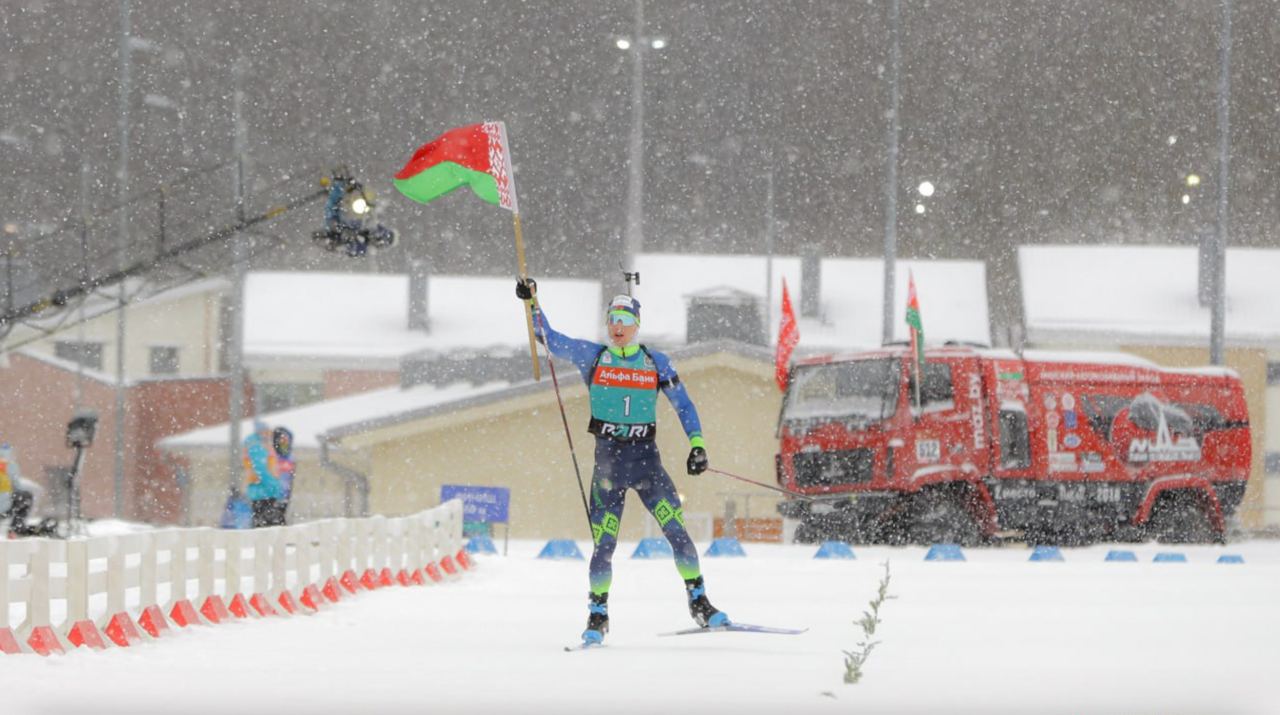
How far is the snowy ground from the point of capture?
7348 mm

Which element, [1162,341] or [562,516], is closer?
[562,516]

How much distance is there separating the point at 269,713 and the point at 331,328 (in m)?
47.4

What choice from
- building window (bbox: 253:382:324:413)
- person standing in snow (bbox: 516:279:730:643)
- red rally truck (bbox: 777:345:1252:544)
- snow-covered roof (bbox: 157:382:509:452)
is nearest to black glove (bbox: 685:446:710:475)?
person standing in snow (bbox: 516:279:730:643)

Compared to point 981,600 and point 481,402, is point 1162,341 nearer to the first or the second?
point 481,402

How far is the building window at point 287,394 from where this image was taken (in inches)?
2109

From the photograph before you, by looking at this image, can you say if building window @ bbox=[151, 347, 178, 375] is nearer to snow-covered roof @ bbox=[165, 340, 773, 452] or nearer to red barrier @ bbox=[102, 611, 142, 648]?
snow-covered roof @ bbox=[165, 340, 773, 452]

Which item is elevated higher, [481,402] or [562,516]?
[481,402]

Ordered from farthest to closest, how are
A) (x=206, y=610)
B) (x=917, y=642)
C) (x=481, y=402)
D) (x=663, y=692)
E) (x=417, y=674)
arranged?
(x=481, y=402) < (x=206, y=610) < (x=917, y=642) < (x=417, y=674) < (x=663, y=692)

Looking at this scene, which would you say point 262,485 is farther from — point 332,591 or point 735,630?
point 735,630

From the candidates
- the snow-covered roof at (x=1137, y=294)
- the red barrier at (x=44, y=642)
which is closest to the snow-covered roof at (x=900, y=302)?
the snow-covered roof at (x=1137, y=294)

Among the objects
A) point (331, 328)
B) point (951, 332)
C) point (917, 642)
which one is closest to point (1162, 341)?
point (951, 332)

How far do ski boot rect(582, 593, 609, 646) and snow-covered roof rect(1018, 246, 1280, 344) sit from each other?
34009 millimetres

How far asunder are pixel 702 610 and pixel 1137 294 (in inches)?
1443

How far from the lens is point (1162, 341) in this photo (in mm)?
41938
